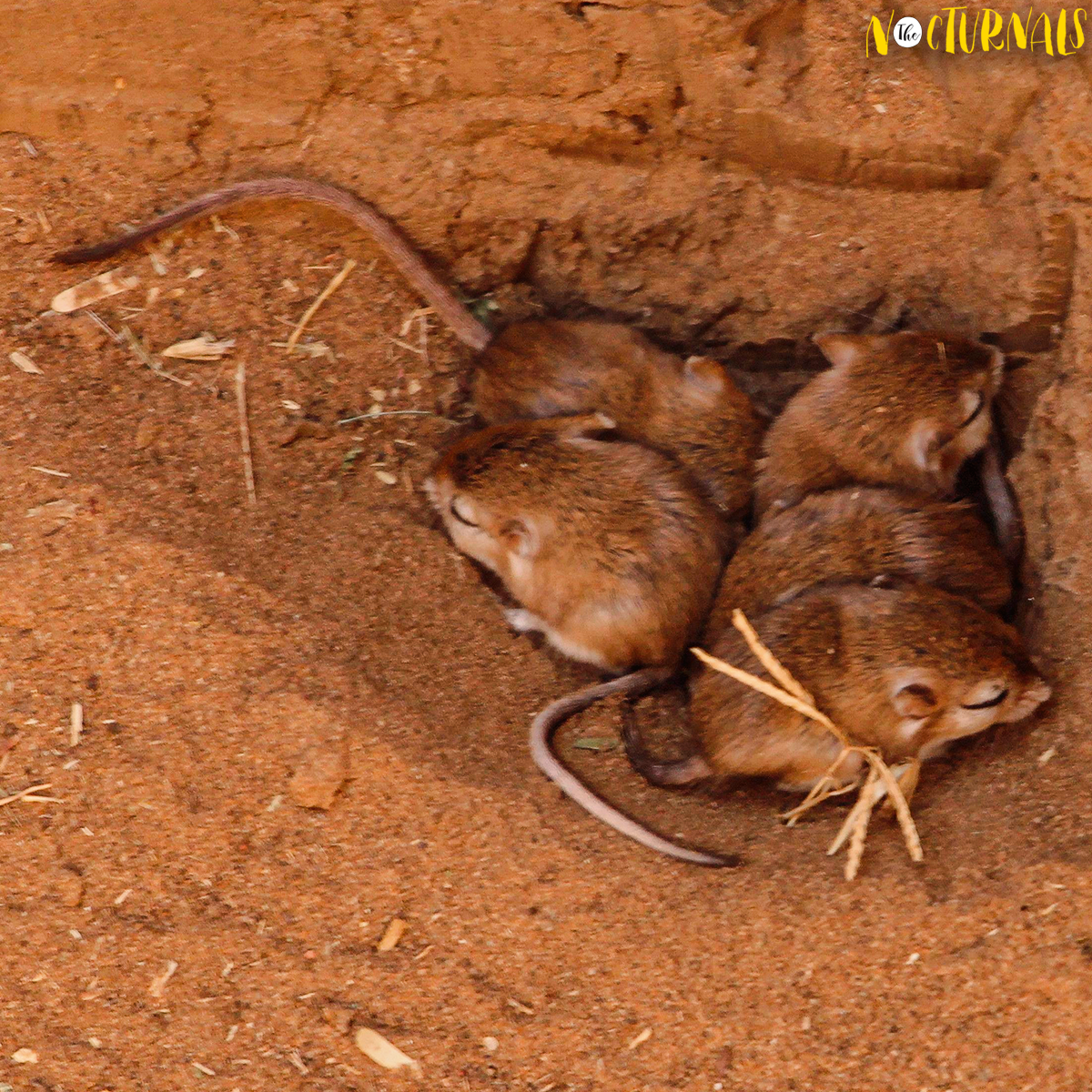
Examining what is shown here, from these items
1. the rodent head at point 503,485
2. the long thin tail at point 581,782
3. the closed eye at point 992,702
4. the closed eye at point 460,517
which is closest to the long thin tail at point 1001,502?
the closed eye at point 992,702

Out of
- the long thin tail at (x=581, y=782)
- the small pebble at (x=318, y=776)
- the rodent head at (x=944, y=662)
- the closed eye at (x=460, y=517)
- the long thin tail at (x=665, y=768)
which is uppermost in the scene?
the closed eye at (x=460, y=517)

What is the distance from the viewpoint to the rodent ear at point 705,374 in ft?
12.8

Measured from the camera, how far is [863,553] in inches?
137

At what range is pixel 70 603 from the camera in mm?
3205

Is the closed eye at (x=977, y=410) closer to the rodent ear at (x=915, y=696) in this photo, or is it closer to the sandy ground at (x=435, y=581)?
the sandy ground at (x=435, y=581)

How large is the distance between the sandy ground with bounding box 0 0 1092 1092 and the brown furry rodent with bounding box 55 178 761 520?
13 cm

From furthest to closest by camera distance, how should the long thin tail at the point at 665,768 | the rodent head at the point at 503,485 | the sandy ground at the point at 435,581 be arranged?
the rodent head at the point at 503,485, the long thin tail at the point at 665,768, the sandy ground at the point at 435,581

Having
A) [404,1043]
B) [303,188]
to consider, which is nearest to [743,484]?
[303,188]

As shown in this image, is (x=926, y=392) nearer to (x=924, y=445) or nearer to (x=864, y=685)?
(x=924, y=445)

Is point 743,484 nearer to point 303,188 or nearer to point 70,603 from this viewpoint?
point 303,188

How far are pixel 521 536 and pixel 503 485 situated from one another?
0.16 meters

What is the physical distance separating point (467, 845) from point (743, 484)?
1524 mm

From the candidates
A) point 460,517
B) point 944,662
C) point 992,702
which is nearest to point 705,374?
point 460,517

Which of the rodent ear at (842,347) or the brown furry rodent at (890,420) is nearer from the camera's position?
the brown furry rodent at (890,420)
